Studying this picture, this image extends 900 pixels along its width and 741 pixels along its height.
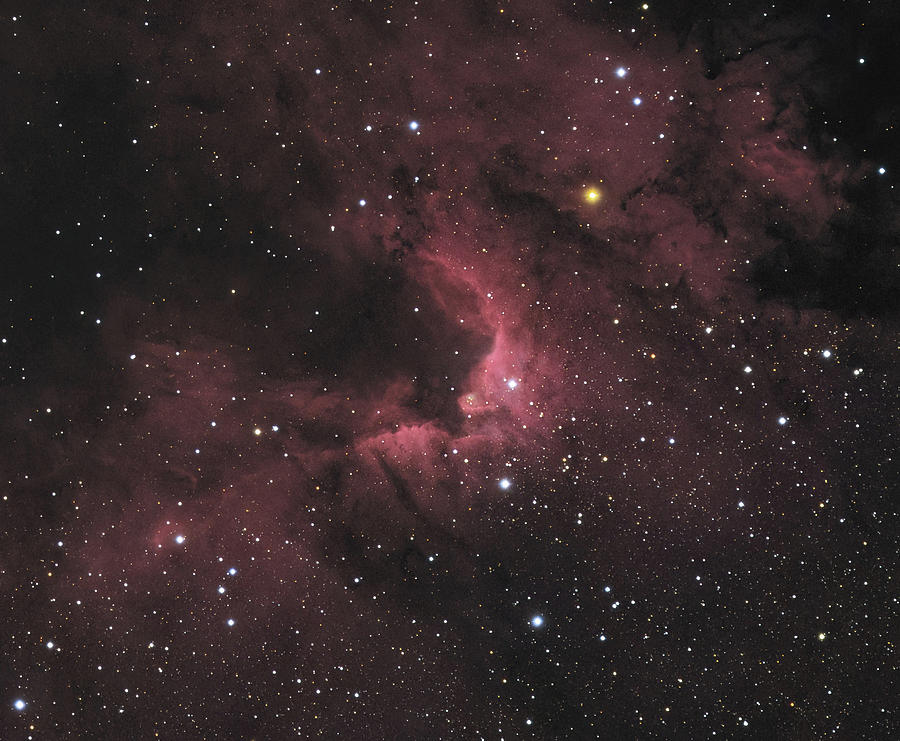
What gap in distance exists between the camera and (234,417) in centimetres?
332

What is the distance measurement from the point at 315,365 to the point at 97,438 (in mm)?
1352

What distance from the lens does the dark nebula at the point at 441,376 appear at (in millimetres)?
3164

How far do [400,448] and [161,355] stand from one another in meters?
1.49

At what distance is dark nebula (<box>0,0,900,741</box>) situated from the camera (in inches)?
125

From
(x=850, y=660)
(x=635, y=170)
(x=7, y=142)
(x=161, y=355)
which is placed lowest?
(x=850, y=660)

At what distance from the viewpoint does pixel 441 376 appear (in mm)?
3281

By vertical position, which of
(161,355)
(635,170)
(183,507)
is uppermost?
(635,170)

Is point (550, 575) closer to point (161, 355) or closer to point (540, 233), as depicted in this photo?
point (540, 233)

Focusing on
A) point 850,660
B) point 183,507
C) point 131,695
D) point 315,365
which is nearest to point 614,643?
point 850,660

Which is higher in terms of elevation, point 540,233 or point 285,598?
point 540,233

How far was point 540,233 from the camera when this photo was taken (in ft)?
10.6

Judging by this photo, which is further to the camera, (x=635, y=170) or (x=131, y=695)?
(x=131, y=695)

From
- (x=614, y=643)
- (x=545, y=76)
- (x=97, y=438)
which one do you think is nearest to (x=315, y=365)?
(x=97, y=438)

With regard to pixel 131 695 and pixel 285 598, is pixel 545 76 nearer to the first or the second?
pixel 285 598
